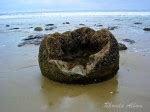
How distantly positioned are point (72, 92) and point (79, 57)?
1.43 m

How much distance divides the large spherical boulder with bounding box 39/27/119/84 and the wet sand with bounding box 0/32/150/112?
161mm

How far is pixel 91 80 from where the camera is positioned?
5234 millimetres

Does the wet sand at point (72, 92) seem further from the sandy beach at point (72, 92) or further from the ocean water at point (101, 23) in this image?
the ocean water at point (101, 23)

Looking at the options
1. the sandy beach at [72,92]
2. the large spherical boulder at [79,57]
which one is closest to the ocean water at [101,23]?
the large spherical boulder at [79,57]

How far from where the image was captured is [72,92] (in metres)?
4.90

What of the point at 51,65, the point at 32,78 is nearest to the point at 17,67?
the point at 32,78

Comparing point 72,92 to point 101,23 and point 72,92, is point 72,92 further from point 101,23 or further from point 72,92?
point 101,23

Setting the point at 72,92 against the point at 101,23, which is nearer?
the point at 72,92

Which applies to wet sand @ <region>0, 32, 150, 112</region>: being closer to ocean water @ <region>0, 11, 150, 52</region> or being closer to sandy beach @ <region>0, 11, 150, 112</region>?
sandy beach @ <region>0, 11, 150, 112</region>

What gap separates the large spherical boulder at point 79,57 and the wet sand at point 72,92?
161 millimetres

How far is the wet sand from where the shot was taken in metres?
4.28

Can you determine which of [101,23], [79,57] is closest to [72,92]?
[79,57]

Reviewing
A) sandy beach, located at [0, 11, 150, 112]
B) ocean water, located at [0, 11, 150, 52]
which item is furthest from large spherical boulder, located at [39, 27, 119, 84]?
ocean water, located at [0, 11, 150, 52]

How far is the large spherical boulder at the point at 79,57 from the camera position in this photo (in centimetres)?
522
